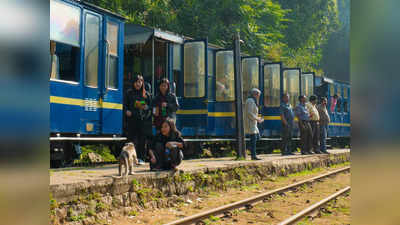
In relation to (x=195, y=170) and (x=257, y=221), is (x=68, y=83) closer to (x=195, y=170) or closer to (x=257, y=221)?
(x=195, y=170)

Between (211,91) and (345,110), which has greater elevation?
(211,91)

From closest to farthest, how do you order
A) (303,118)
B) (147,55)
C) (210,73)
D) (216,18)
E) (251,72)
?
(147,55)
(210,73)
(303,118)
(251,72)
(216,18)

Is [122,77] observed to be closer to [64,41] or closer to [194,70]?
[64,41]

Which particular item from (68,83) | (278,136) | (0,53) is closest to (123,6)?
(278,136)

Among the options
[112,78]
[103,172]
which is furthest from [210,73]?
[103,172]

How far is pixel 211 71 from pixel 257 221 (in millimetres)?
6853

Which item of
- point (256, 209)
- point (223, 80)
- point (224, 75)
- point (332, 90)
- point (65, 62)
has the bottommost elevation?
point (256, 209)

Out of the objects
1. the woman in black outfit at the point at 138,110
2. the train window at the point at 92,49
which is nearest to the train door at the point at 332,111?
the woman in black outfit at the point at 138,110

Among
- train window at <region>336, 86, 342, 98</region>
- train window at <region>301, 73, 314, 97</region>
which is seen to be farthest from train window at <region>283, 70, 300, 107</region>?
train window at <region>336, 86, 342, 98</region>

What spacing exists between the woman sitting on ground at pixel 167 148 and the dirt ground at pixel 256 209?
0.63m

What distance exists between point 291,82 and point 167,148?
9710mm

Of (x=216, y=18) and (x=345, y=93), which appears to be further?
(x=345, y=93)

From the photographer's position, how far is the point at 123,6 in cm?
1666

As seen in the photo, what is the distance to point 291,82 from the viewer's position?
15.8m
